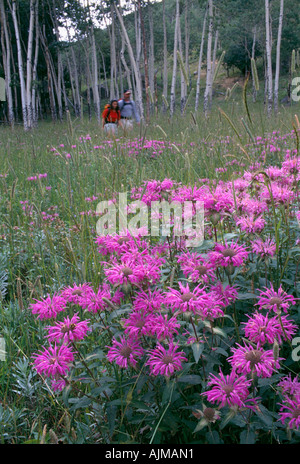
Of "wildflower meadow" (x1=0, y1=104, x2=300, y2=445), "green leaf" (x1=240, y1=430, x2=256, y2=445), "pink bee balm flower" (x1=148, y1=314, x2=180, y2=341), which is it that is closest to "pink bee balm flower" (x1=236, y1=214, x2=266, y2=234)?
"wildflower meadow" (x1=0, y1=104, x2=300, y2=445)

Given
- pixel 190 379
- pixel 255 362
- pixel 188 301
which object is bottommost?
pixel 190 379

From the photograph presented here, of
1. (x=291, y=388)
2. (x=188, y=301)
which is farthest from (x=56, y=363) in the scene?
(x=291, y=388)

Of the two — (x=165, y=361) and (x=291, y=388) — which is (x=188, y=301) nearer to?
(x=165, y=361)

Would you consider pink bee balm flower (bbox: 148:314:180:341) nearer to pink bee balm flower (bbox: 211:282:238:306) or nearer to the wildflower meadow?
the wildflower meadow

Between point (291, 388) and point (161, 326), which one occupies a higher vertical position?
point (161, 326)

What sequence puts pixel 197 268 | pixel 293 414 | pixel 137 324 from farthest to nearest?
pixel 197 268
pixel 137 324
pixel 293 414

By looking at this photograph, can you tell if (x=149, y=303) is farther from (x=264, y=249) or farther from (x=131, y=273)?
(x=264, y=249)

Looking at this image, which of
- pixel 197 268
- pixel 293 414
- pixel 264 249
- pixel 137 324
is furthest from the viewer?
pixel 264 249

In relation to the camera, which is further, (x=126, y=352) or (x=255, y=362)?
(x=126, y=352)

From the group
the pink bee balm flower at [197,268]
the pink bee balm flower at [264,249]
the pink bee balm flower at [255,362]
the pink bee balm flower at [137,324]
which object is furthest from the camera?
the pink bee balm flower at [264,249]

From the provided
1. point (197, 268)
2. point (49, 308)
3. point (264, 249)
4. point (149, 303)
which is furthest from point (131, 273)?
point (264, 249)

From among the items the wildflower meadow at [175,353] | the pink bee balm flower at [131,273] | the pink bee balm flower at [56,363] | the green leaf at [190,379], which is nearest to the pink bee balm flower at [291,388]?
the wildflower meadow at [175,353]

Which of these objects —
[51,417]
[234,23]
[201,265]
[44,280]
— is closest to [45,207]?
[44,280]

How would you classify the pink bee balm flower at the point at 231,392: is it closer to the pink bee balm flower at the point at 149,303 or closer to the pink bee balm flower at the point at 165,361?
the pink bee balm flower at the point at 165,361
